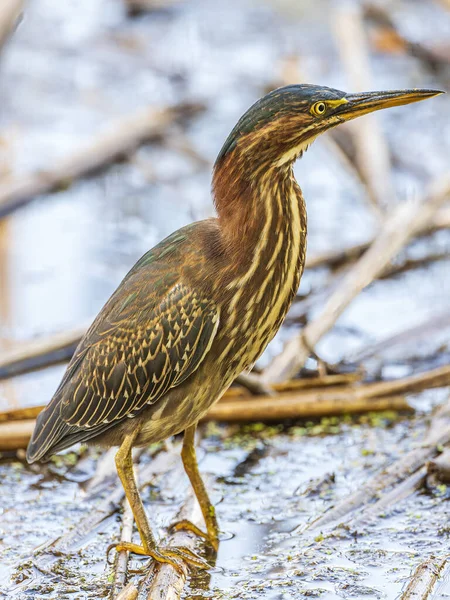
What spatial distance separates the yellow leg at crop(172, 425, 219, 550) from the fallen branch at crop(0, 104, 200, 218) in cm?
305

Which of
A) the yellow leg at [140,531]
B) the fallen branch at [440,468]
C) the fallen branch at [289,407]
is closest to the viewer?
the yellow leg at [140,531]

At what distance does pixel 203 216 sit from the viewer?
7043mm

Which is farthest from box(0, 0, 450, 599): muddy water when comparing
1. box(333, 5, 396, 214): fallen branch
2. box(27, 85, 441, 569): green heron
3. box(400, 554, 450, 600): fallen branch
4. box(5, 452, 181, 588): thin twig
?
box(27, 85, 441, 569): green heron

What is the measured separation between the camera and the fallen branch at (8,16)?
283 inches

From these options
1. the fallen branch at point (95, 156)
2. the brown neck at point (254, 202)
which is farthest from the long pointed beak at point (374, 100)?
the fallen branch at point (95, 156)

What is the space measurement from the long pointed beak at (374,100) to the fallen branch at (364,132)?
2.93 m

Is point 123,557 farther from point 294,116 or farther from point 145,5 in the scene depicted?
point 145,5

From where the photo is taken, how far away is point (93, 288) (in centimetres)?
675

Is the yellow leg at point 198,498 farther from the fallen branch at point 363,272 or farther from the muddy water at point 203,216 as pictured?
the fallen branch at point 363,272

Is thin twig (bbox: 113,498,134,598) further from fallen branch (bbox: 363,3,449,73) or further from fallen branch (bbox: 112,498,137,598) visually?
fallen branch (bbox: 363,3,449,73)

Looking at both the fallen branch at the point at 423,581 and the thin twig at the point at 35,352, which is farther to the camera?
the thin twig at the point at 35,352

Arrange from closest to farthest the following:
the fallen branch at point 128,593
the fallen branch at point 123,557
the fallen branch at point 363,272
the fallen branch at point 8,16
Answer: the fallen branch at point 128,593, the fallen branch at point 123,557, the fallen branch at point 363,272, the fallen branch at point 8,16

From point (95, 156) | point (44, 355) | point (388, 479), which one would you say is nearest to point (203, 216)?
point (95, 156)

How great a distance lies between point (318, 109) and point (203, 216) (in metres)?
3.42
